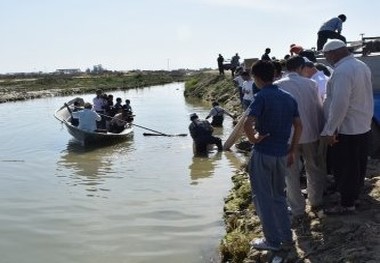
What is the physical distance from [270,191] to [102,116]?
51.3 ft

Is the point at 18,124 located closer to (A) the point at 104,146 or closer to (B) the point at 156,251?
(A) the point at 104,146

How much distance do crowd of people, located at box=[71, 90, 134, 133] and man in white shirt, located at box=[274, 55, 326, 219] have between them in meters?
13.0

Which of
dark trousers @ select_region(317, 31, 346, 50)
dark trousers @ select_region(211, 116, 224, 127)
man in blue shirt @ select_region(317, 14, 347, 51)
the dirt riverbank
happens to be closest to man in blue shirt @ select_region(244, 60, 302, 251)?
the dirt riverbank

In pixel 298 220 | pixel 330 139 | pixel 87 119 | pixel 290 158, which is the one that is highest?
pixel 330 139

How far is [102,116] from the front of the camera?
20406mm

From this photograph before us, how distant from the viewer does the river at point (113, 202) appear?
801 cm

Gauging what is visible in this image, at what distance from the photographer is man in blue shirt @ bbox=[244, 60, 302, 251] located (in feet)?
17.2

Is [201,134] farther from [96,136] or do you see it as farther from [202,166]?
[96,136]

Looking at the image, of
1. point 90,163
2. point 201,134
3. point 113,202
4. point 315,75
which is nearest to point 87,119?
point 90,163

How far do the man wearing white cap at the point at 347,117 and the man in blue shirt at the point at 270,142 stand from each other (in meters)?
0.58

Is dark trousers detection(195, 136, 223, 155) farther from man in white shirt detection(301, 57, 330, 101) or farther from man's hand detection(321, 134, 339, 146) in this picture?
man's hand detection(321, 134, 339, 146)

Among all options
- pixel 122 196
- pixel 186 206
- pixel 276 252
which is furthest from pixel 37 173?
pixel 276 252

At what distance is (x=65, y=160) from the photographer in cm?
1672

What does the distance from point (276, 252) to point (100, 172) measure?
950 centimetres
